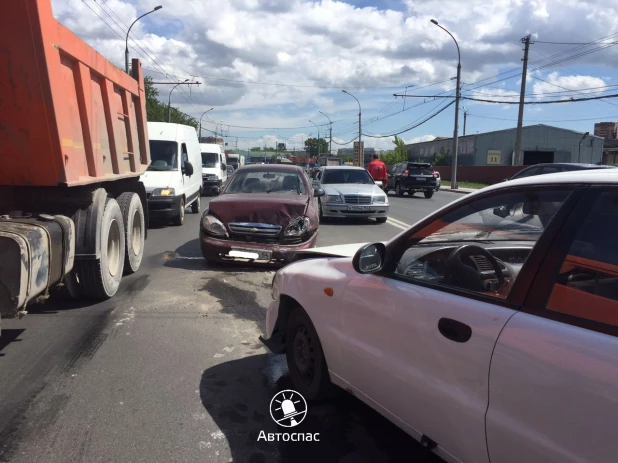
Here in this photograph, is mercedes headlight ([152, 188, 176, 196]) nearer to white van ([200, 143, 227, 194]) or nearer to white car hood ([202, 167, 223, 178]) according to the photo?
white van ([200, 143, 227, 194])

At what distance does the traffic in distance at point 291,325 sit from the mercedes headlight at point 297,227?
33.7 inches

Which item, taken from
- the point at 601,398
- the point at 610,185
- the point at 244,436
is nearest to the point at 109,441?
the point at 244,436

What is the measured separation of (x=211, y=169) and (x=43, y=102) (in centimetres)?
2207

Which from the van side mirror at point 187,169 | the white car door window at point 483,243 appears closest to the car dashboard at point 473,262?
the white car door window at point 483,243

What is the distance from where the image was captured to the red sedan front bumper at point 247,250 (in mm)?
7594

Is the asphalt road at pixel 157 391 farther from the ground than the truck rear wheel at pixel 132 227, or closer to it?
closer to it

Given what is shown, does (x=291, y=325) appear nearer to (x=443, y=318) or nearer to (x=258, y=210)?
(x=443, y=318)

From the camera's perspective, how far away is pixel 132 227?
7492 mm

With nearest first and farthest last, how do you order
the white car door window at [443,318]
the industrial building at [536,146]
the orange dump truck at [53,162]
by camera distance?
1. the white car door window at [443,318]
2. the orange dump truck at [53,162]
3. the industrial building at [536,146]

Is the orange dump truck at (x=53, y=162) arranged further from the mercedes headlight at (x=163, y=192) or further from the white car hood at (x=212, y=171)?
the white car hood at (x=212, y=171)

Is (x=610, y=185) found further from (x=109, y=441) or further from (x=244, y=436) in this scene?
(x=109, y=441)

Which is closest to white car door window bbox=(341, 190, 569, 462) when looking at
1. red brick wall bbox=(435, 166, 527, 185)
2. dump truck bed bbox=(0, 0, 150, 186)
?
dump truck bed bbox=(0, 0, 150, 186)

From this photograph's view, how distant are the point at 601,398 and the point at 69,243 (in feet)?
14.9

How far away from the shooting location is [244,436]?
3271 mm
